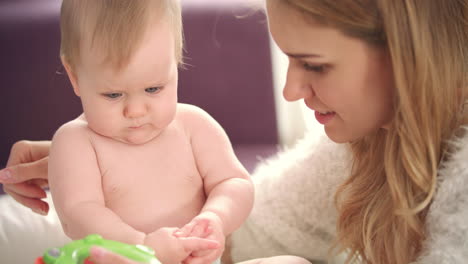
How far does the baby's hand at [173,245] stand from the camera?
0.94 m

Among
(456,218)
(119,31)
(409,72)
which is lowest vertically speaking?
(456,218)

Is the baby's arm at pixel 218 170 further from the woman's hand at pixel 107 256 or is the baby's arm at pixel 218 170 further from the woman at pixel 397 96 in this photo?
the woman's hand at pixel 107 256

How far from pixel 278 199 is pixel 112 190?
520mm

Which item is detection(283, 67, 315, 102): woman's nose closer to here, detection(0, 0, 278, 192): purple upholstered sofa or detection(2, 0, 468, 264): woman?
detection(2, 0, 468, 264): woman

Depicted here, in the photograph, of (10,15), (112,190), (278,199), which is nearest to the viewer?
(112,190)

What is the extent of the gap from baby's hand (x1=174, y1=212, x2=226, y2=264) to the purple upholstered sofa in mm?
980

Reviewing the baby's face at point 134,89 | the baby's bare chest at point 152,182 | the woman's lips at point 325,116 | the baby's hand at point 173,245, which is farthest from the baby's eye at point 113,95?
the woman's lips at point 325,116

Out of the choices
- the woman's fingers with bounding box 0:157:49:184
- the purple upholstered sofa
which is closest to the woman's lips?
the woman's fingers with bounding box 0:157:49:184

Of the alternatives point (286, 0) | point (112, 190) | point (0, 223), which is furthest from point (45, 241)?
point (286, 0)

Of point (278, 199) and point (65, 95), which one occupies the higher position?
point (65, 95)

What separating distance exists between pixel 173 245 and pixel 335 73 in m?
0.37

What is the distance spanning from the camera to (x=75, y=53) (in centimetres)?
97

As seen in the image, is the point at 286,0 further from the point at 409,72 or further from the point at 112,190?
the point at 112,190

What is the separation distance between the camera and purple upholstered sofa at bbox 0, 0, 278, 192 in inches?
78.0
